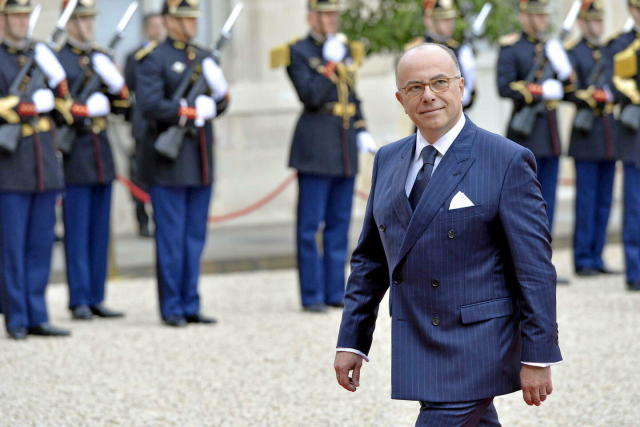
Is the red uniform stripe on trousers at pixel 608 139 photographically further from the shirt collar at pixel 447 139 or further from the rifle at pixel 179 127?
the shirt collar at pixel 447 139

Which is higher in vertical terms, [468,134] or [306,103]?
[468,134]

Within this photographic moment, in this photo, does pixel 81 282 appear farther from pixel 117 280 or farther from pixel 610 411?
pixel 610 411

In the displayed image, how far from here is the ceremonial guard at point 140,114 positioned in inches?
354

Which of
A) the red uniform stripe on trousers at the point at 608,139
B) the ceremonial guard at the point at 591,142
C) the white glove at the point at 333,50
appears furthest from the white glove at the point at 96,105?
the red uniform stripe on trousers at the point at 608,139

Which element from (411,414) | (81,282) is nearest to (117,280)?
(81,282)

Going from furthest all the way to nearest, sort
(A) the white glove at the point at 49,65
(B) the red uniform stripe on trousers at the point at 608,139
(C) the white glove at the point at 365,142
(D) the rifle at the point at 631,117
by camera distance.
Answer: (B) the red uniform stripe on trousers at the point at 608,139, (D) the rifle at the point at 631,117, (C) the white glove at the point at 365,142, (A) the white glove at the point at 49,65

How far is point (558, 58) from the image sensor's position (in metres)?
9.99

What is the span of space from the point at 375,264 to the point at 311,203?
5040mm

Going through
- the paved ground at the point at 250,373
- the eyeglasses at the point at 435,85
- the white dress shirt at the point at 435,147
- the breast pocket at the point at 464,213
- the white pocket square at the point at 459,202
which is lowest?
the paved ground at the point at 250,373

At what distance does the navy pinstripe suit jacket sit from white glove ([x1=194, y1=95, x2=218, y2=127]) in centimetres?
493

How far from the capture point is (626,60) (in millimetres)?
9648

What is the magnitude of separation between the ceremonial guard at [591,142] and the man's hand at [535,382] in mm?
6859

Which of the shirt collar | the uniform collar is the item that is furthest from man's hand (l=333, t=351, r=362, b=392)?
the uniform collar

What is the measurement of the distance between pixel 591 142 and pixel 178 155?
3.31 metres
